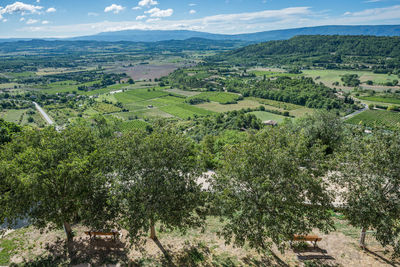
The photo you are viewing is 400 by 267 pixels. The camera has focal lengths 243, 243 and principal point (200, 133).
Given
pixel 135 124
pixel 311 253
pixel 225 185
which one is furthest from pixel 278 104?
pixel 225 185

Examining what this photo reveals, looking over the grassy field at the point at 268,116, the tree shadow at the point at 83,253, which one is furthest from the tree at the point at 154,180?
the grassy field at the point at 268,116

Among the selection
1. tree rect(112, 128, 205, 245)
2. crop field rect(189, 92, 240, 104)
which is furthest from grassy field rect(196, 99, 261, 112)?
tree rect(112, 128, 205, 245)

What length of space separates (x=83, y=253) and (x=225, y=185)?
35.2 ft

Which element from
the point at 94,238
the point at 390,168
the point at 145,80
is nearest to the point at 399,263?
the point at 390,168

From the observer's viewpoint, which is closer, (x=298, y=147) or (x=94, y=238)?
(x=298, y=147)

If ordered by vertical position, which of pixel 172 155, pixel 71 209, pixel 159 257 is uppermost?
pixel 172 155

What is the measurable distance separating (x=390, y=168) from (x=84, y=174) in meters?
18.6

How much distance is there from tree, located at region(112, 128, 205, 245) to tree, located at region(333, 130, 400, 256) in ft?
31.6

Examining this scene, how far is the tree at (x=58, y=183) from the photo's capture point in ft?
47.9

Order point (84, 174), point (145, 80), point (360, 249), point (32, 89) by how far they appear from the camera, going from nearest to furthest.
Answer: point (84, 174)
point (360, 249)
point (32, 89)
point (145, 80)

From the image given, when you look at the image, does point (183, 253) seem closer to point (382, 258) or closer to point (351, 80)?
point (382, 258)

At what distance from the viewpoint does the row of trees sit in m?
14.3

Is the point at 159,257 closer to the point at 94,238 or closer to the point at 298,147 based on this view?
the point at 94,238

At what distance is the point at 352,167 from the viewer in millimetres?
15617
